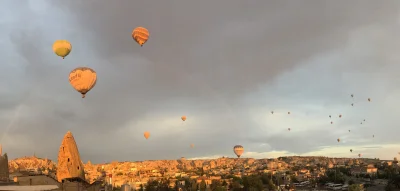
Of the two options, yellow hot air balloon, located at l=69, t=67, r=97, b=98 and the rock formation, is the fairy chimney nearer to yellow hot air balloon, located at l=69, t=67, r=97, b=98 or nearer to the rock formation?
the rock formation

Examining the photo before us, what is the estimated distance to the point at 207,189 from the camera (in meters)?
109

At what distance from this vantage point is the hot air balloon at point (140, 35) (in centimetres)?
4116

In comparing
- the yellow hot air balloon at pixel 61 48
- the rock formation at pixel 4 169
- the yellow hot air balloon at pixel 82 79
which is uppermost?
the yellow hot air balloon at pixel 61 48

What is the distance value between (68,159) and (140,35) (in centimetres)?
1609

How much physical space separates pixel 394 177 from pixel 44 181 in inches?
3591

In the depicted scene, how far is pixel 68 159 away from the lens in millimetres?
45094

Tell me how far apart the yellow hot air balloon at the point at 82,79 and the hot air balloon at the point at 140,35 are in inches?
244

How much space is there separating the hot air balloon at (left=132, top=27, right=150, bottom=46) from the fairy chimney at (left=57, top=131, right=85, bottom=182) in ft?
45.3

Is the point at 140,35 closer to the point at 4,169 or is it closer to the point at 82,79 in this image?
the point at 82,79

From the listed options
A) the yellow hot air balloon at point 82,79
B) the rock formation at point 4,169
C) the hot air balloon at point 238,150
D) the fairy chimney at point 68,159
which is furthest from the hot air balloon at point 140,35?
the hot air balloon at point 238,150

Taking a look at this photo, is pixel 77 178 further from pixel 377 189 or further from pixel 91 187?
pixel 377 189

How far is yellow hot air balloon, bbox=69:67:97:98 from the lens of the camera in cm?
3688

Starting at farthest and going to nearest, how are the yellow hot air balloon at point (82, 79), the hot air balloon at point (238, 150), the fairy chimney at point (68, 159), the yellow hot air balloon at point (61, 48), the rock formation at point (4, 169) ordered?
1. the hot air balloon at point (238, 150)
2. the fairy chimney at point (68, 159)
3. the rock formation at point (4, 169)
4. the yellow hot air balloon at point (61, 48)
5. the yellow hot air balloon at point (82, 79)

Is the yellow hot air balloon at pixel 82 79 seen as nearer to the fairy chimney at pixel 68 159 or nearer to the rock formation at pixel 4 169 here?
the fairy chimney at pixel 68 159
